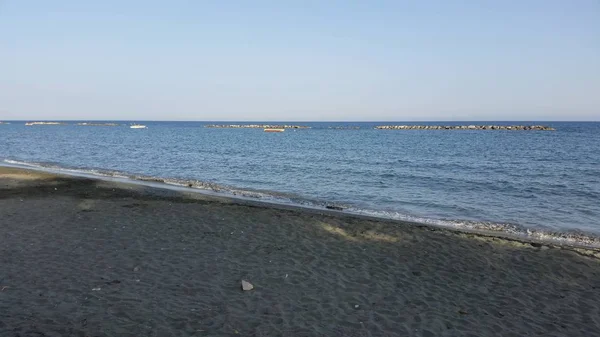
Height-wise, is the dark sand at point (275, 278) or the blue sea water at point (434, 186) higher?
the dark sand at point (275, 278)

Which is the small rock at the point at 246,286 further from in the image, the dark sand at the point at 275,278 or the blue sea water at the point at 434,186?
the blue sea water at the point at 434,186

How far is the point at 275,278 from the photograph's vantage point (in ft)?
26.9

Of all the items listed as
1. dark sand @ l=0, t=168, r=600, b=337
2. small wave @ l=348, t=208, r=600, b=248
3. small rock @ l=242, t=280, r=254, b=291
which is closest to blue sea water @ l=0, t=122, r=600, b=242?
small wave @ l=348, t=208, r=600, b=248

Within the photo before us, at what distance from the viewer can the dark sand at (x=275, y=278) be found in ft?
20.8

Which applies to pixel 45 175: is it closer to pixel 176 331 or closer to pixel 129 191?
pixel 129 191

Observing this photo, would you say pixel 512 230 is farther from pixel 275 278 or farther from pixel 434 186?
pixel 275 278

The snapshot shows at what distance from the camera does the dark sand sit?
6328 mm

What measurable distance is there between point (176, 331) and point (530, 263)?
815cm

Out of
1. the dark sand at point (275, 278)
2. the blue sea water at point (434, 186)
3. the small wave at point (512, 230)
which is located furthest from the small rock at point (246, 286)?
the blue sea water at point (434, 186)

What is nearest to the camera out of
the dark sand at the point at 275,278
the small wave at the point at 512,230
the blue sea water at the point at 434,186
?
the dark sand at the point at 275,278

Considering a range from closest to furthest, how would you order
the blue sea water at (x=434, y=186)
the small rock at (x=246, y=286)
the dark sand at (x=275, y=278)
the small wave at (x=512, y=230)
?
the dark sand at (x=275, y=278), the small rock at (x=246, y=286), the small wave at (x=512, y=230), the blue sea water at (x=434, y=186)

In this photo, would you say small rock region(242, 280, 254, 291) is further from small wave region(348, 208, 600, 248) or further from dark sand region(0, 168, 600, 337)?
small wave region(348, 208, 600, 248)

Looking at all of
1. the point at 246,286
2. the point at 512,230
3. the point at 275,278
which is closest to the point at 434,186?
the point at 512,230

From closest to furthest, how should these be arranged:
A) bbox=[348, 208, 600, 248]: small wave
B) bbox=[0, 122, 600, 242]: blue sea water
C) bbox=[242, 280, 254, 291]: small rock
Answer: bbox=[242, 280, 254, 291]: small rock → bbox=[348, 208, 600, 248]: small wave → bbox=[0, 122, 600, 242]: blue sea water
